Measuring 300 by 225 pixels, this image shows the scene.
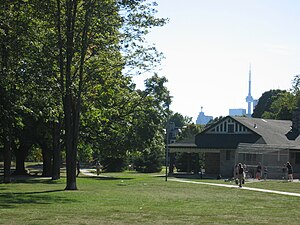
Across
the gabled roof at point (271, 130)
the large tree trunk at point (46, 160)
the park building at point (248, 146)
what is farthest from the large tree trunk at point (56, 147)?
the gabled roof at point (271, 130)

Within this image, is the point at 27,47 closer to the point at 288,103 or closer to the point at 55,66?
the point at 55,66

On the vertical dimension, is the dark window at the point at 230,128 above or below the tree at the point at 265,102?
below

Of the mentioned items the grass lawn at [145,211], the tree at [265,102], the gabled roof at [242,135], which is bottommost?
the grass lawn at [145,211]

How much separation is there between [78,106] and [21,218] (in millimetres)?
13681

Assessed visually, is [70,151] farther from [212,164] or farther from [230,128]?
[230,128]

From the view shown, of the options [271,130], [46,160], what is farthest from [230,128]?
[46,160]

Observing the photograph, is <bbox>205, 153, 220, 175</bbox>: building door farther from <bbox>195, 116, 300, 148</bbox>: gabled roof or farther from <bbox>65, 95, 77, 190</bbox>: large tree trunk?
<bbox>65, 95, 77, 190</bbox>: large tree trunk

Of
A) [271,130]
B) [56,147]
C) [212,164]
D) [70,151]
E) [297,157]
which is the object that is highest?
[271,130]

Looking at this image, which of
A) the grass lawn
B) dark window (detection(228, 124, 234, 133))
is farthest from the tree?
the grass lawn

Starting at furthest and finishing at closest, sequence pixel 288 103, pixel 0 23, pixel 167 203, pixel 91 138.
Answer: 1. pixel 288 103
2. pixel 91 138
3. pixel 0 23
4. pixel 167 203

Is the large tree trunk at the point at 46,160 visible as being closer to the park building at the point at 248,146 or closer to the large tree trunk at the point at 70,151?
the park building at the point at 248,146

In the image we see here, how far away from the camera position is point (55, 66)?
2727 centimetres

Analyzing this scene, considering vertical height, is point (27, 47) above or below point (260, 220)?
above

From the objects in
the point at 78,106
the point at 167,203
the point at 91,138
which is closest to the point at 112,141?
the point at 91,138
